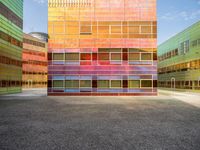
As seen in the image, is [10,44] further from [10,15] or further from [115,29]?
[115,29]

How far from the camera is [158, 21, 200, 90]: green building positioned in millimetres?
37188

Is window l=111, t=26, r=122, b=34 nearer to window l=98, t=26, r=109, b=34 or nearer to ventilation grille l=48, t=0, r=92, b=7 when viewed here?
window l=98, t=26, r=109, b=34

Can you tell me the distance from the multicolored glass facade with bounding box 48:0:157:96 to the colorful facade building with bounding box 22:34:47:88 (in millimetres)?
34494

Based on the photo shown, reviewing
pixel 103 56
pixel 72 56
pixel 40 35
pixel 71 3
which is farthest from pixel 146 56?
pixel 40 35

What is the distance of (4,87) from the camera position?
101ft

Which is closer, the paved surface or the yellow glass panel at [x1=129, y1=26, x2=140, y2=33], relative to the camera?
the paved surface

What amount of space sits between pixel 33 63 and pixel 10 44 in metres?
30.3

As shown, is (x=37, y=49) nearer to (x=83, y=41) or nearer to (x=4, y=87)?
(x=4, y=87)

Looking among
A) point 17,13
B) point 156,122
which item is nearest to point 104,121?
point 156,122

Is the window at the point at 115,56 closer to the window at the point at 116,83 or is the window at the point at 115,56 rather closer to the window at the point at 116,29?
the window at the point at 116,83

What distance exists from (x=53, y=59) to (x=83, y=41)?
242 inches

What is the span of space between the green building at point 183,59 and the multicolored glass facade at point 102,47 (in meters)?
10.6

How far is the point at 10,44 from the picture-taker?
32438mm

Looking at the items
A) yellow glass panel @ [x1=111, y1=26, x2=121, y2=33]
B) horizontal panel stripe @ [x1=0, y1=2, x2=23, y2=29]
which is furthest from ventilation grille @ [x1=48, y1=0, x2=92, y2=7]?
horizontal panel stripe @ [x1=0, y1=2, x2=23, y2=29]
